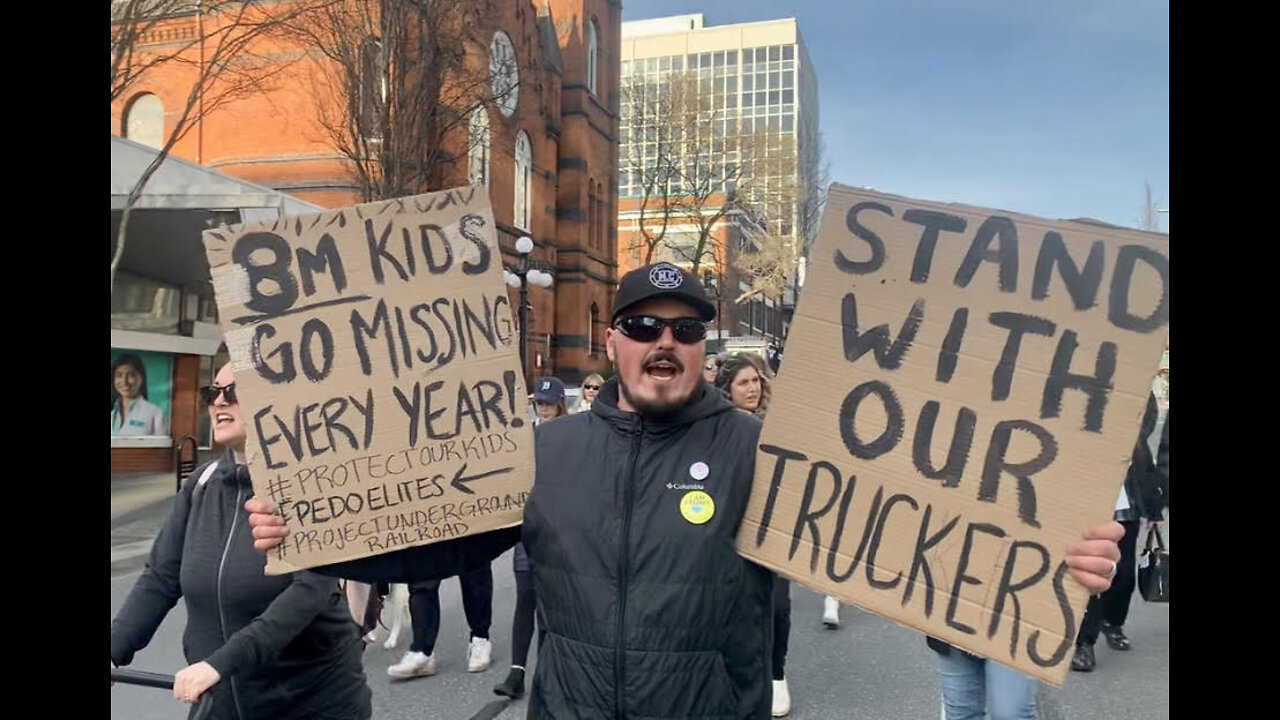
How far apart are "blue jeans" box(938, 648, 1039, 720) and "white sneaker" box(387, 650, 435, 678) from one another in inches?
136

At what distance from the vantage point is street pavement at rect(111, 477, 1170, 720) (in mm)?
4855

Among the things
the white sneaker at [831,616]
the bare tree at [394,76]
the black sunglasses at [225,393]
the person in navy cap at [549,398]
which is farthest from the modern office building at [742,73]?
the black sunglasses at [225,393]

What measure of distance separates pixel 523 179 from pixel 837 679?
27131 mm

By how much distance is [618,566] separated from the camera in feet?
6.95

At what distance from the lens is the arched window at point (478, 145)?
20.1m

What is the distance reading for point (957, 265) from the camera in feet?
6.77

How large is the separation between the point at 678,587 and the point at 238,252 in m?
1.52

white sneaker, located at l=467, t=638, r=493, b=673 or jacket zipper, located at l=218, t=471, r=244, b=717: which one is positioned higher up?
jacket zipper, located at l=218, t=471, r=244, b=717

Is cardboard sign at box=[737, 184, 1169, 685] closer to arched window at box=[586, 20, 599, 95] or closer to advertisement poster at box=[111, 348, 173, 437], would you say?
advertisement poster at box=[111, 348, 173, 437]

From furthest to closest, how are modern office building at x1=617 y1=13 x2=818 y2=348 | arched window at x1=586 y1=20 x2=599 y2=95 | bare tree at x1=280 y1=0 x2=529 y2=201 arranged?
modern office building at x1=617 y1=13 x2=818 y2=348 < arched window at x1=586 y1=20 x2=599 y2=95 < bare tree at x1=280 y1=0 x2=529 y2=201

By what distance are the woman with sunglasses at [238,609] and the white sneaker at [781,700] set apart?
2.60 metres

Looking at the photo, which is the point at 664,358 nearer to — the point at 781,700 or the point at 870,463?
the point at 870,463

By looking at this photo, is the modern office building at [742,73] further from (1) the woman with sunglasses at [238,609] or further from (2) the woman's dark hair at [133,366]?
(1) the woman with sunglasses at [238,609]

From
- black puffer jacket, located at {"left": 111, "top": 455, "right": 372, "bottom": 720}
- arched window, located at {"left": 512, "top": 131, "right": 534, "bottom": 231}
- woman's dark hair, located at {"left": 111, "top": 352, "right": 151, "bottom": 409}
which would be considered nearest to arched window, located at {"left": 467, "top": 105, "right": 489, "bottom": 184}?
arched window, located at {"left": 512, "top": 131, "right": 534, "bottom": 231}
